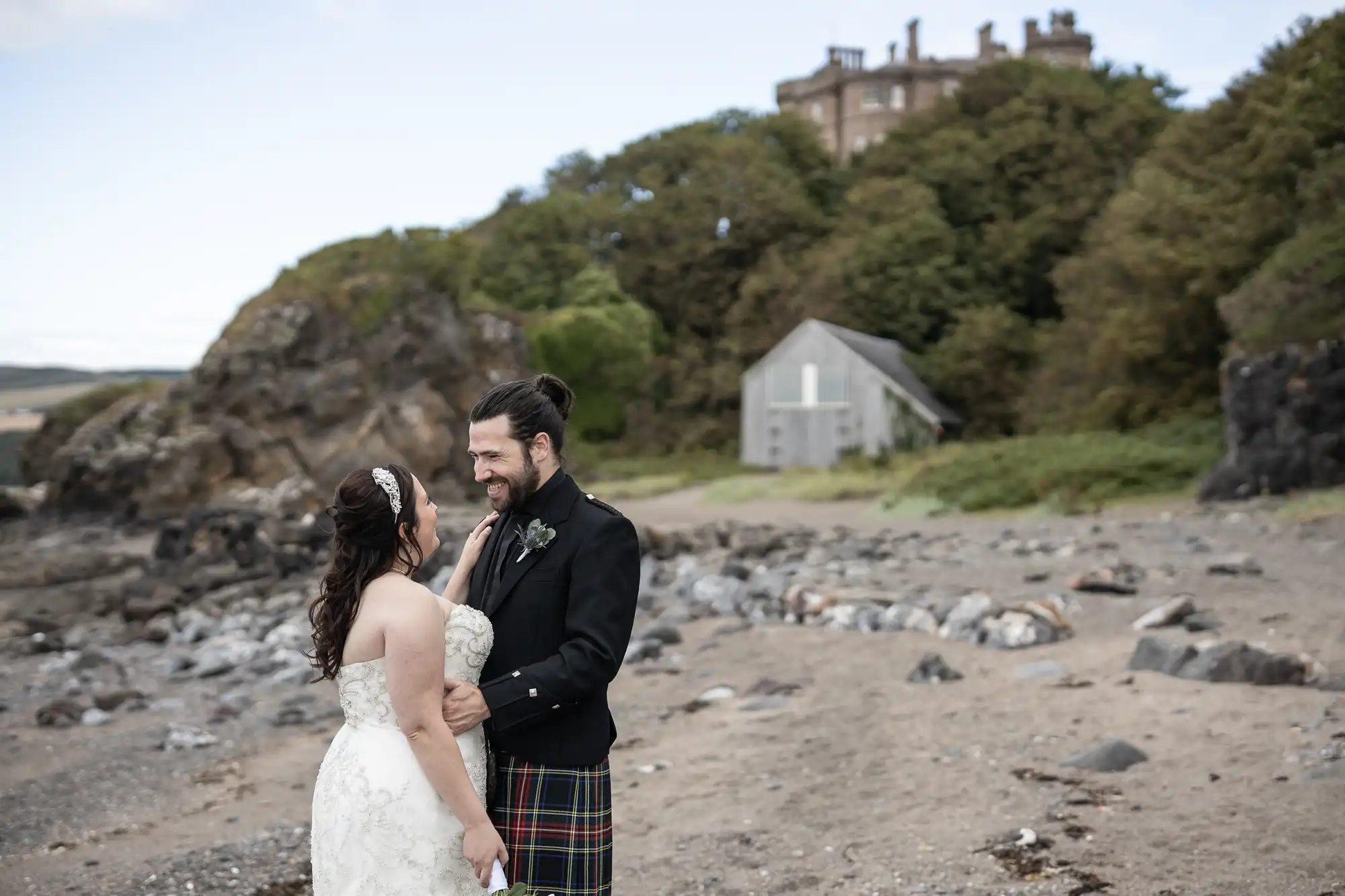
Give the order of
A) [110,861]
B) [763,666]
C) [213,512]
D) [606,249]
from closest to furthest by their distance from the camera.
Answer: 1. [110,861]
2. [763,666]
3. [213,512]
4. [606,249]

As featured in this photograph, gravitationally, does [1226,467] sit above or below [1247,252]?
below

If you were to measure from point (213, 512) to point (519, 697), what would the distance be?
73.6 feet

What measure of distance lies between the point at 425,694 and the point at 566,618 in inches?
18.9

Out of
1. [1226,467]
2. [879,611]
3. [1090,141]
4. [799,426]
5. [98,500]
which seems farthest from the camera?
[1090,141]

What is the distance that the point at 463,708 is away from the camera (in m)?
3.55

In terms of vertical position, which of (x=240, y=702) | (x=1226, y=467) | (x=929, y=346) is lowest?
(x=240, y=702)

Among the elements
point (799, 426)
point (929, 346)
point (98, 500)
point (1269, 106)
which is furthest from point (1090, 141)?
point (98, 500)

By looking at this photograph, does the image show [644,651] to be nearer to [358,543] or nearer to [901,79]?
[358,543]

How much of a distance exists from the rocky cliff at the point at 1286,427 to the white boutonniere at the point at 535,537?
19059 mm

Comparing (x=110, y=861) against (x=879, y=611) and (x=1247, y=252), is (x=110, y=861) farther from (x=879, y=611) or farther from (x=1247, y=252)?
(x=1247, y=252)

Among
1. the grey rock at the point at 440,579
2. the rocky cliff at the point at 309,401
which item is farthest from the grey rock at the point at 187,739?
the rocky cliff at the point at 309,401

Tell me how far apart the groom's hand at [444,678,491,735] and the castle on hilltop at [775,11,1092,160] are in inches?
2944

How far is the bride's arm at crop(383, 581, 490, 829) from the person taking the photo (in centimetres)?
343

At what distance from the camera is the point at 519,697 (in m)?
3.56
